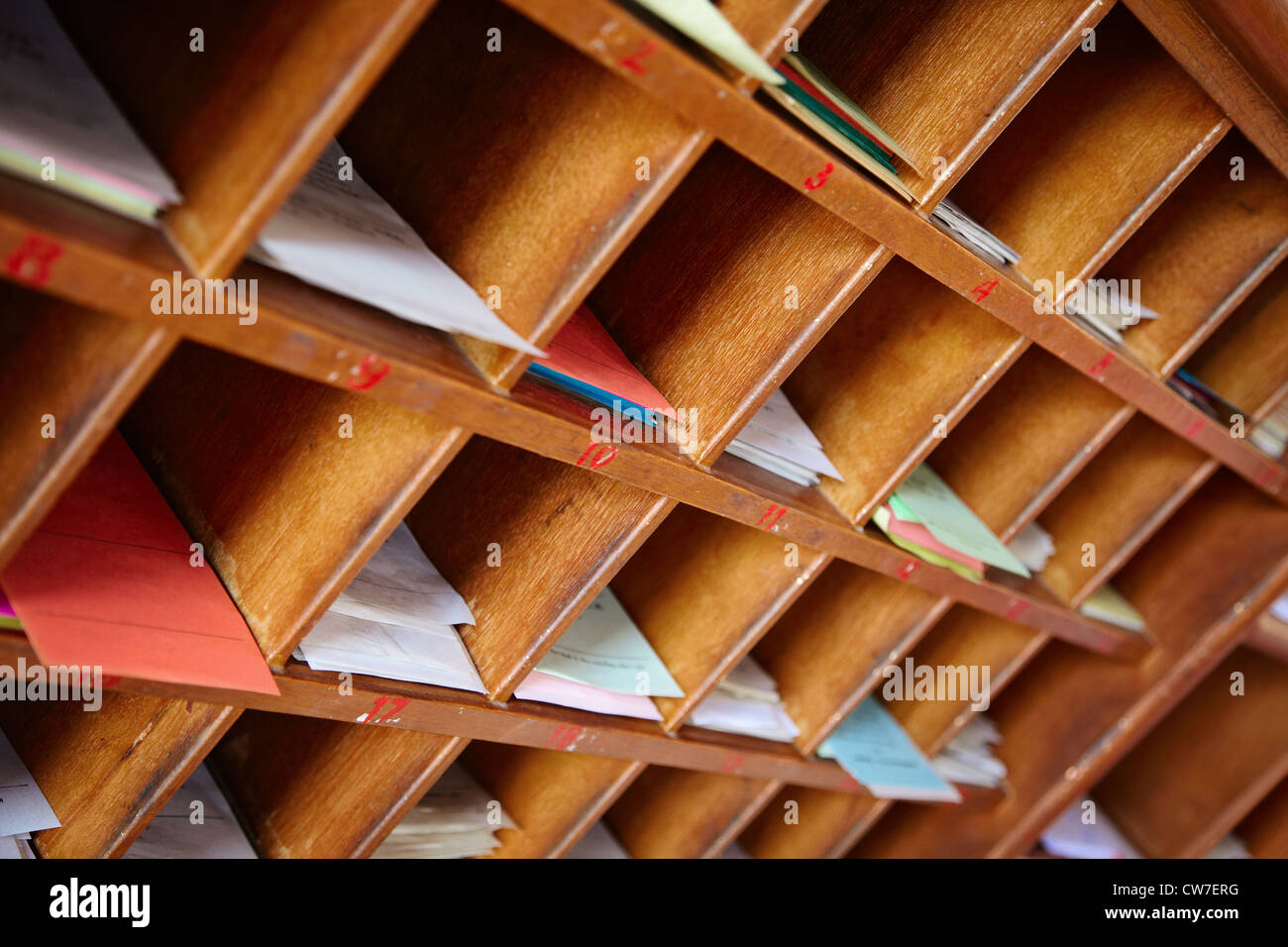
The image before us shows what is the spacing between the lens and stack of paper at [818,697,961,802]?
1.73 m

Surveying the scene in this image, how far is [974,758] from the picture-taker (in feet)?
7.03

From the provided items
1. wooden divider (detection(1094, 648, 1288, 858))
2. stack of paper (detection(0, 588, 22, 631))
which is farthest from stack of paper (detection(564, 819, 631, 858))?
wooden divider (detection(1094, 648, 1288, 858))

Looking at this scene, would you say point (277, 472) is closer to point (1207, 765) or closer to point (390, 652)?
point (390, 652)

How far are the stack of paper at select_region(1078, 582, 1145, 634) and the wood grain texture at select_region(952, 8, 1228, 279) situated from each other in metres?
0.75

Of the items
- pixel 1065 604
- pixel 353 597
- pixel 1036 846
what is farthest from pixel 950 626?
pixel 353 597

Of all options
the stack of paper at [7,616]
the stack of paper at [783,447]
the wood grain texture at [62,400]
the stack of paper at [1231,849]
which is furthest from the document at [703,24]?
the stack of paper at [1231,849]

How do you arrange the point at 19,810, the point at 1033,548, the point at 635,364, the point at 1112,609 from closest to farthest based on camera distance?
the point at 19,810
the point at 635,364
the point at 1033,548
the point at 1112,609

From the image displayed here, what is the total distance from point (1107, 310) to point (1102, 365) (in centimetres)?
15

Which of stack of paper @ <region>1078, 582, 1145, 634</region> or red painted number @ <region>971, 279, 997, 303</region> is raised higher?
red painted number @ <region>971, 279, 997, 303</region>

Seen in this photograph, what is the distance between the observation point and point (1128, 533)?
6.33 ft

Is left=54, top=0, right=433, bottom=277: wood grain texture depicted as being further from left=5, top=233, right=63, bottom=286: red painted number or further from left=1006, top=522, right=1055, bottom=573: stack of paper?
left=1006, top=522, right=1055, bottom=573: stack of paper

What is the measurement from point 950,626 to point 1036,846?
0.74 meters

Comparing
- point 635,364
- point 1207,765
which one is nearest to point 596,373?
point 635,364
